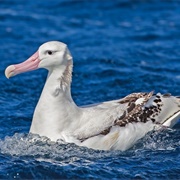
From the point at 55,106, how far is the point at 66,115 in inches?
7.9

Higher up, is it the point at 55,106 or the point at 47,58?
the point at 47,58

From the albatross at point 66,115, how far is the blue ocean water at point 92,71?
15 centimetres

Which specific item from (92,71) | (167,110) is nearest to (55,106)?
(167,110)

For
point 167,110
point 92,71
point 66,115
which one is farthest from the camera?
point 92,71

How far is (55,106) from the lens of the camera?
34.0 ft

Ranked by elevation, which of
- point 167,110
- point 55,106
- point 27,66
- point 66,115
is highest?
point 27,66

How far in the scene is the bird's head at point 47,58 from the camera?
10.2 metres

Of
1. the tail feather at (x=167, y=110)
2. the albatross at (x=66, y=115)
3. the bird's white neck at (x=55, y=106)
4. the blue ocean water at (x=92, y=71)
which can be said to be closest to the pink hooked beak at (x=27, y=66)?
the albatross at (x=66, y=115)

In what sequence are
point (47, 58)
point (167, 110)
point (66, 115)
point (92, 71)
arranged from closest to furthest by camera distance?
point (47, 58) → point (66, 115) → point (167, 110) → point (92, 71)

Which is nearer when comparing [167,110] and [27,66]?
[27,66]

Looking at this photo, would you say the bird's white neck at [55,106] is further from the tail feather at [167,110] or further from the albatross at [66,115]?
the tail feather at [167,110]

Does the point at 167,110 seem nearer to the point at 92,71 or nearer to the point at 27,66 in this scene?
the point at 27,66

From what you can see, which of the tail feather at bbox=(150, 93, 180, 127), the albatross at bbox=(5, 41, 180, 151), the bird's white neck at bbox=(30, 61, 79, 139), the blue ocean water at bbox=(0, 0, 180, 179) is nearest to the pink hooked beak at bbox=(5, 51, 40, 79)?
the albatross at bbox=(5, 41, 180, 151)

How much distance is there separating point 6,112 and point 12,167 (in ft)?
9.43
